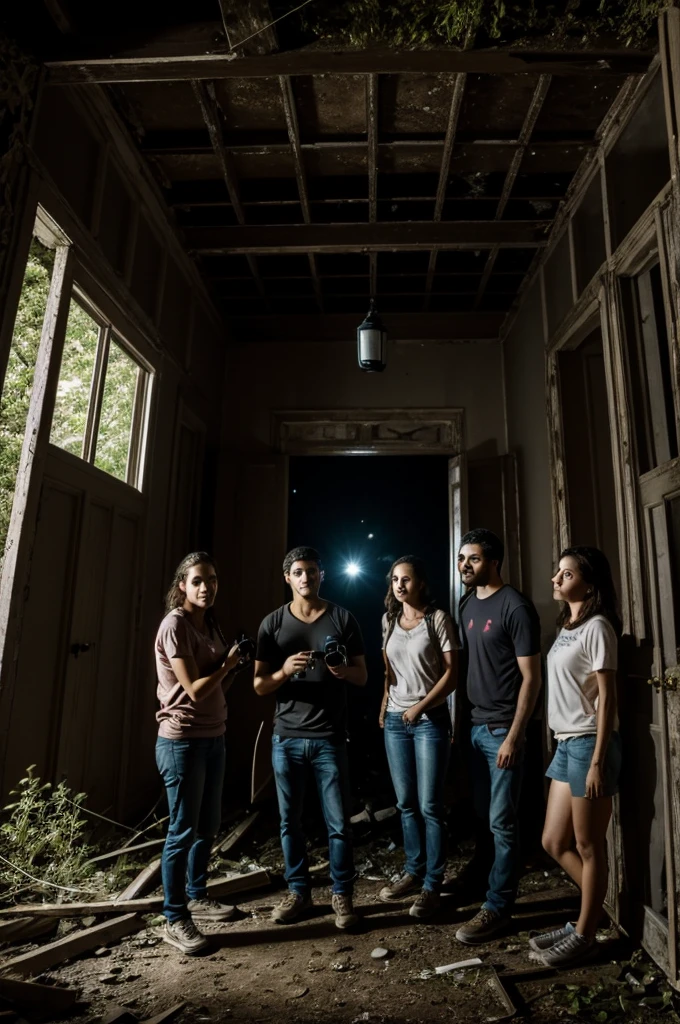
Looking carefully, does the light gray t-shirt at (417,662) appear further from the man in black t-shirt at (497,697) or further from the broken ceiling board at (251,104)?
the broken ceiling board at (251,104)

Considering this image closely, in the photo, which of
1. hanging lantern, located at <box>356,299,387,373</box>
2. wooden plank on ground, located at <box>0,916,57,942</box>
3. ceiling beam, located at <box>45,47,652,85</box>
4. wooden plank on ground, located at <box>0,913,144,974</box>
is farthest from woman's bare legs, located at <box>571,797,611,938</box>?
ceiling beam, located at <box>45,47,652,85</box>

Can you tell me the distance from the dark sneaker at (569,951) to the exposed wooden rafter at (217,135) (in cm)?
528

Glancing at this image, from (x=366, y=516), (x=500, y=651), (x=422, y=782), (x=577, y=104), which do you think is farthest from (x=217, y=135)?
(x=366, y=516)

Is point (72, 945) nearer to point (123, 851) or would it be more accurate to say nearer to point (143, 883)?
point (143, 883)

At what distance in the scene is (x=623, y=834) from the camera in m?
3.16

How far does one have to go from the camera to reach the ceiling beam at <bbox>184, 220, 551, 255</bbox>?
17.2 feet

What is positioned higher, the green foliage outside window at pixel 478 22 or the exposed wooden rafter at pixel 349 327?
the exposed wooden rafter at pixel 349 327

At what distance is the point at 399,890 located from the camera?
3.33 metres

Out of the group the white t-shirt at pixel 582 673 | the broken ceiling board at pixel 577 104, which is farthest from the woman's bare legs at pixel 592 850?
the broken ceiling board at pixel 577 104

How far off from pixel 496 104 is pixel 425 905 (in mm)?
5008

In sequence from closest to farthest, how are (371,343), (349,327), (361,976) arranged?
(361,976) → (371,343) → (349,327)

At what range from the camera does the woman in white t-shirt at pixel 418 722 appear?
319cm

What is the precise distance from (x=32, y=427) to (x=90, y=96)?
2.24m

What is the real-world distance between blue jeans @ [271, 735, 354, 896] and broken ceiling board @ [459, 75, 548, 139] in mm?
4232
